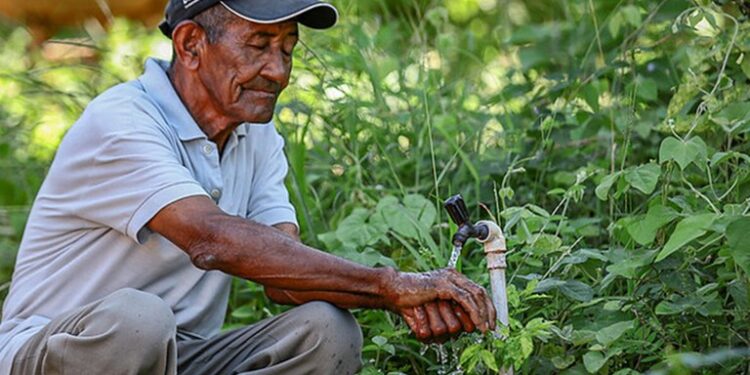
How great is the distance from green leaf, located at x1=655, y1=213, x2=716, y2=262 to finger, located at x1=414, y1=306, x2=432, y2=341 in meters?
0.54

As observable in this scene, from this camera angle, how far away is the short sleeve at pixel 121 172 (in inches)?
122

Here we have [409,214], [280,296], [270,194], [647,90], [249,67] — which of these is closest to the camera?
[249,67]

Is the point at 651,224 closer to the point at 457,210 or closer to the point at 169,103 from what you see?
the point at 457,210

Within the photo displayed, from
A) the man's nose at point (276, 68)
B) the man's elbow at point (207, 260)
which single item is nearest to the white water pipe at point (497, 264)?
the man's elbow at point (207, 260)

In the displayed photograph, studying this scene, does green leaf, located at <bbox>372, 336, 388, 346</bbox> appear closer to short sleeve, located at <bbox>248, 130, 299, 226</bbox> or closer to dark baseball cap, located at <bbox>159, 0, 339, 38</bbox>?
short sleeve, located at <bbox>248, 130, 299, 226</bbox>

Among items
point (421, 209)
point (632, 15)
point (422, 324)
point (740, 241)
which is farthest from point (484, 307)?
point (632, 15)

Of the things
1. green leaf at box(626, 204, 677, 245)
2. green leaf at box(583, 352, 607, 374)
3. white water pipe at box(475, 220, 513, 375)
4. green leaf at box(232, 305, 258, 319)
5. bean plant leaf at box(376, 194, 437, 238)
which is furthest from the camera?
green leaf at box(232, 305, 258, 319)

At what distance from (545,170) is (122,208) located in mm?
1557

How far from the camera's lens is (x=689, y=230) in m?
2.94

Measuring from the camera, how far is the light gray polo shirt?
3.15m

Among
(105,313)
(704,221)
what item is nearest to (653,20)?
(704,221)

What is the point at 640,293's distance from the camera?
3332 mm

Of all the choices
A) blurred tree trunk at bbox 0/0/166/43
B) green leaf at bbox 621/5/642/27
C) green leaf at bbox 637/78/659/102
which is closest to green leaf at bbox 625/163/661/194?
green leaf at bbox 637/78/659/102

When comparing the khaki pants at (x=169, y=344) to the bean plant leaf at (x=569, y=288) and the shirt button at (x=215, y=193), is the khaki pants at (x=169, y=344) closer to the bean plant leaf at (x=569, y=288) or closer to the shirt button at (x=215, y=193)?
the shirt button at (x=215, y=193)
